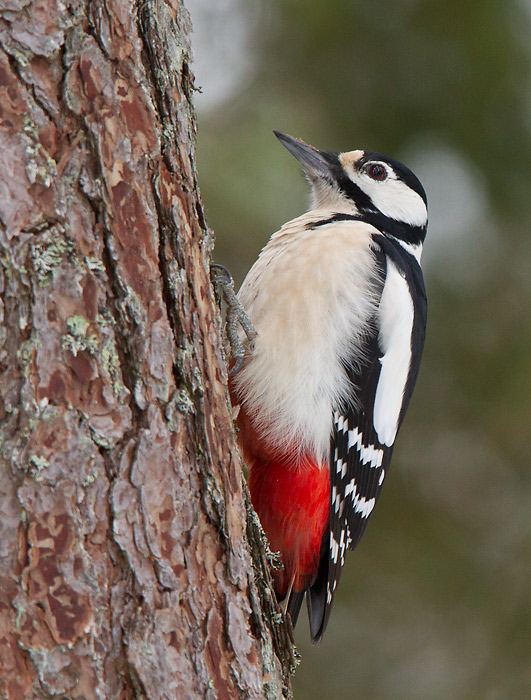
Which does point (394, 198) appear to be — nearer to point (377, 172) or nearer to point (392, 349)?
point (377, 172)

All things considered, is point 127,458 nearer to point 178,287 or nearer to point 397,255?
point 178,287

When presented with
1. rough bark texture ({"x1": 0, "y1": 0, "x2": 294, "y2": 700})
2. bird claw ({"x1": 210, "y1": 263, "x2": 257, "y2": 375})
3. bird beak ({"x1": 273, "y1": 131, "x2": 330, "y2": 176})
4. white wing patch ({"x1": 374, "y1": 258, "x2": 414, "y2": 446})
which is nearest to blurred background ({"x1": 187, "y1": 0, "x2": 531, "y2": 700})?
bird beak ({"x1": 273, "y1": 131, "x2": 330, "y2": 176})

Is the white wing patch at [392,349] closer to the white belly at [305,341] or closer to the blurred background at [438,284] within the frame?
the white belly at [305,341]

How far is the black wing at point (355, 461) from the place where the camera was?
2463 millimetres

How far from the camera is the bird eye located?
10.1ft

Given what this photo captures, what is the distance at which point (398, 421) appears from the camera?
2.84 metres

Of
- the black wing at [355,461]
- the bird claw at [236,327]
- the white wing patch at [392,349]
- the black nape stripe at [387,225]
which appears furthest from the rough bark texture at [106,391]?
the black nape stripe at [387,225]

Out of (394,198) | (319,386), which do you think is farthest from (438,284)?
(319,386)

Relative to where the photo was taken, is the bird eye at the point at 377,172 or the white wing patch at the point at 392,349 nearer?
the white wing patch at the point at 392,349

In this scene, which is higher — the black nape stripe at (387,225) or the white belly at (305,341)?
the black nape stripe at (387,225)

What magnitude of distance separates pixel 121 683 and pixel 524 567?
3.21 m

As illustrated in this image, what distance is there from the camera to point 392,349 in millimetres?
2592

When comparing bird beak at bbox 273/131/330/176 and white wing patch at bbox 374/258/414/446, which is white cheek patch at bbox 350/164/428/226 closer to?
bird beak at bbox 273/131/330/176

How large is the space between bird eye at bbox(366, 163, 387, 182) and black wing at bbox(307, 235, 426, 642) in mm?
456
